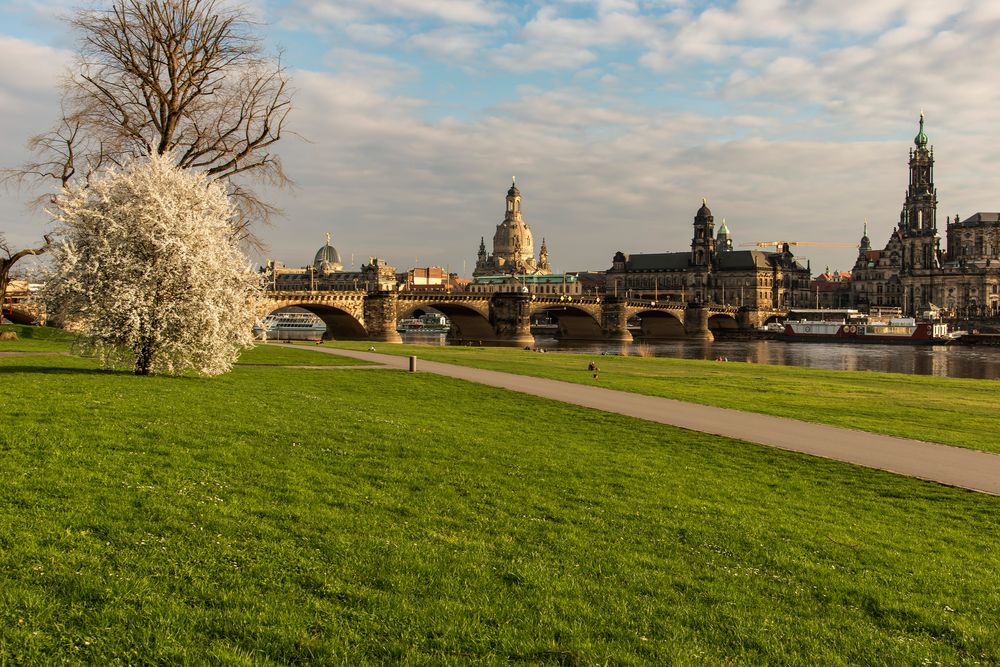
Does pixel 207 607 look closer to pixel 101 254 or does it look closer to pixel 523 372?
pixel 101 254

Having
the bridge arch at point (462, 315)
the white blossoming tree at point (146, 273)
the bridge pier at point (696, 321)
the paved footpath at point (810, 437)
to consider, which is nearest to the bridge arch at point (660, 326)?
the bridge pier at point (696, 321)

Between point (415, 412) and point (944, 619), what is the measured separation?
12700 mm

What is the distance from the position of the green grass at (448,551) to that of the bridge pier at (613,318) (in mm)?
108991

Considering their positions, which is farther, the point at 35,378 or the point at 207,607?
the point at 35,378

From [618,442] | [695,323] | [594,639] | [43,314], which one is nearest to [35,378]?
[43,314]

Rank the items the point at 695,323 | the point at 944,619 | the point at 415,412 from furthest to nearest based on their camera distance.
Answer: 1. the point at 695,323
2. the point at 415,412
3. the point at 944,619

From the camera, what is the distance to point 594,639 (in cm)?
616

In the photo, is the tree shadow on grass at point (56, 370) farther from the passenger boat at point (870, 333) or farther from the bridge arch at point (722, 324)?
the bridge arch at point (722, 324)

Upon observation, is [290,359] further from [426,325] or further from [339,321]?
[426,325]

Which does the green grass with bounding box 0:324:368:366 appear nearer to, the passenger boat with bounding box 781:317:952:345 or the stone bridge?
the stone bridge

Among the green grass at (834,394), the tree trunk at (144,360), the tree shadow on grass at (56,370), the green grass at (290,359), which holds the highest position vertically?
the tree trunk at (144,360)

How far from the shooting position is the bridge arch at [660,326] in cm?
14150

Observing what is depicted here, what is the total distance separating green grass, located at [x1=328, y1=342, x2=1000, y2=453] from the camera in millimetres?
20203

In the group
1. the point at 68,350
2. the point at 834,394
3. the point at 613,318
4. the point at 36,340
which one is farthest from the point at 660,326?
the point at 68,350
